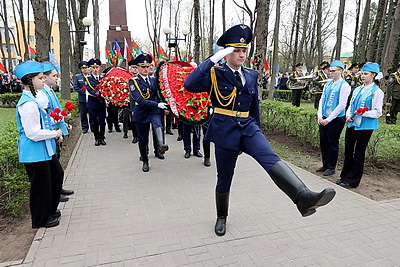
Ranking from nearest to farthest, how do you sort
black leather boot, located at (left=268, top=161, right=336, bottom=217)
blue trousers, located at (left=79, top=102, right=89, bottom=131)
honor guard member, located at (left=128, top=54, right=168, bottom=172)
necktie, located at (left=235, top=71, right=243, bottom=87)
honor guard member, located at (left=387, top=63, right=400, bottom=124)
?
black leather boot, located at (left=268, top=161, right=336, bottom=217), necktie, located at (left=235, top=71, right=243, bottom=87), honor guard member, located at (left=128, top=54, right=168, bottom=172), blue trousers, located at (left=79, top=102, right=89, bottom=131), honor guard member, located at (left=387, top=63, right=400, bottom=124)

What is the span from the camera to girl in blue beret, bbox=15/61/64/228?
10.5 ft

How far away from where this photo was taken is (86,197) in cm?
461

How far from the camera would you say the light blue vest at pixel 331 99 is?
5.22 m

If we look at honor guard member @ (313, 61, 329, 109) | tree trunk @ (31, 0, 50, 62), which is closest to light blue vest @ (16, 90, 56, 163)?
tree trunk @ (31, 0, 50, 62)

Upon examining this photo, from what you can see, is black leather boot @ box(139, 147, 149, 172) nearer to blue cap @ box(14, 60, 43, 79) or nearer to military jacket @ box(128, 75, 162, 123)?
military jacket @ box(128, 75, 162, 123)

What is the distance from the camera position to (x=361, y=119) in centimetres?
475

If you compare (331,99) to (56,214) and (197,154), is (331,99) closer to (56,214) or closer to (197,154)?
(197,154)

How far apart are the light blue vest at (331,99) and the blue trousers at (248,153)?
274cm

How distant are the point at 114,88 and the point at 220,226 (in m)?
5.88

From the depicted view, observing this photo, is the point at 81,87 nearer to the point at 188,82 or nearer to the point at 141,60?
the point at 141,60

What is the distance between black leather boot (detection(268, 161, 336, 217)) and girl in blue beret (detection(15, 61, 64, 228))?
251 cm

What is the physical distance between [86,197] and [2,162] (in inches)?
50.8

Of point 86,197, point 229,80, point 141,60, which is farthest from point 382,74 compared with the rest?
point 86,197

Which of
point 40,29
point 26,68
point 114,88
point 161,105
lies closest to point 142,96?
point 161,105
